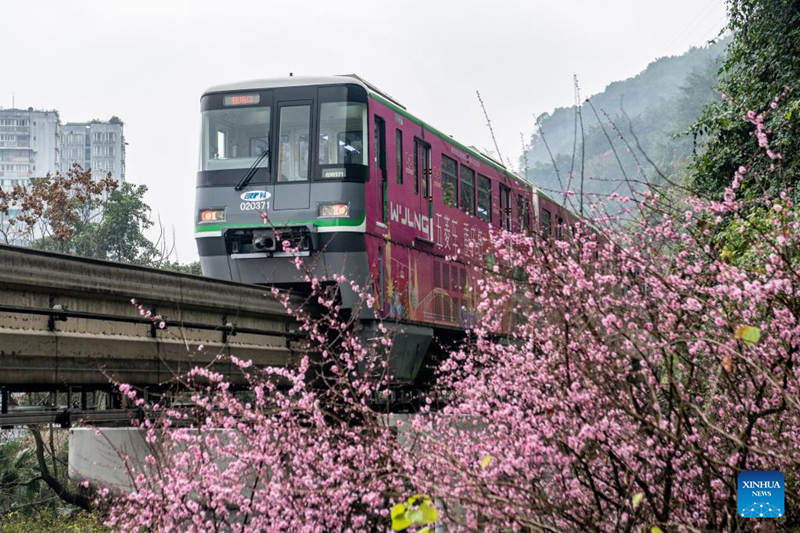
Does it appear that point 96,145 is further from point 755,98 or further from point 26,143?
point 755,98

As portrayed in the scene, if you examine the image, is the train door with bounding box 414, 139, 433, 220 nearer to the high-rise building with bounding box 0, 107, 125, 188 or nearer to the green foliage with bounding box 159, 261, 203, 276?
the green foliage with bounding box 159, 261, 203, 276

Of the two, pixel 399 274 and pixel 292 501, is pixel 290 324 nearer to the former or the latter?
pixel 399 274

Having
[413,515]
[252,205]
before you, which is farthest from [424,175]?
[413,515]

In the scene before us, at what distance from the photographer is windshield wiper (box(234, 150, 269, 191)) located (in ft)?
42.0

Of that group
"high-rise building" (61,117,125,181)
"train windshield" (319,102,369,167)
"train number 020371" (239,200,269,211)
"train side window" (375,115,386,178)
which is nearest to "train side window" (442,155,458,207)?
"train side window" (375,115,386,178)

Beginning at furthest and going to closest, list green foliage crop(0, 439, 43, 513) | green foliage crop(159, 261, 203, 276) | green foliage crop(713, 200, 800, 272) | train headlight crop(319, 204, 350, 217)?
green foliage crop(159, 261, 203, 276) < green foliage crop(0, 439, 43, 513) < train headlight crop(319, 204, 350, 217) < green foliage crop(713, 200, 800, 272)

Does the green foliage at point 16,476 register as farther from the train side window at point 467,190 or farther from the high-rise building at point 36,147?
the high-rise building at point 36,147

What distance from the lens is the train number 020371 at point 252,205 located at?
41.5 ft

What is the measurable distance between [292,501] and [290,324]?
4.15 metres

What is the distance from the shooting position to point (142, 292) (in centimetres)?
955

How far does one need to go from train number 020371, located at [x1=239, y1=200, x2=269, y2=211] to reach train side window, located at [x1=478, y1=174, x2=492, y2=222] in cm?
488

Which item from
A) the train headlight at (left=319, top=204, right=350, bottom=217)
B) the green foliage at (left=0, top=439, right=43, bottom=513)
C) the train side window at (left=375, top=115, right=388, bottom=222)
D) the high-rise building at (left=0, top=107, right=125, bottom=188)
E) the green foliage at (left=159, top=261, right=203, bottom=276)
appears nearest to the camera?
the train headlight at (left=319, top=204, right=350, bottom=217)

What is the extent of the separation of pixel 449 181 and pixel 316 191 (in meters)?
3.31

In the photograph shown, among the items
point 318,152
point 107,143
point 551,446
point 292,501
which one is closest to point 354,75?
point 318,152
